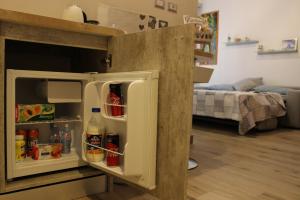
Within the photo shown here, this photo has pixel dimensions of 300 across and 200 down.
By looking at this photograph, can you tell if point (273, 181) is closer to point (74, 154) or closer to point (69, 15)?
point (74, 154)

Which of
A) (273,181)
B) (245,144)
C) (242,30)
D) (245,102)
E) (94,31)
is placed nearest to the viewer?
(94,31)

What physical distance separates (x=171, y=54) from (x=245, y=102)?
2.53 m

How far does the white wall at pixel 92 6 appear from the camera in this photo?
1547 mm

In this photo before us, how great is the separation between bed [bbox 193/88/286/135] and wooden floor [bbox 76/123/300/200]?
0.71ft

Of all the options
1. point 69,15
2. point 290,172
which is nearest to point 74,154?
point 69,15

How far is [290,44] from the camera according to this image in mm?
4672

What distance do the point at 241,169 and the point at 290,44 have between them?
344cm

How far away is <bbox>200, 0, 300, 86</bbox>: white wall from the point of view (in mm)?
4699

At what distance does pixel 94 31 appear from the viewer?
1.30 meters

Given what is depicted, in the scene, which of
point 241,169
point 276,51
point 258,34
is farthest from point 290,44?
point 241,169

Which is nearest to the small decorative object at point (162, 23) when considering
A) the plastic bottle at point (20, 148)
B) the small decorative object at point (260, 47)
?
the plastic bottle at point (20, 148)

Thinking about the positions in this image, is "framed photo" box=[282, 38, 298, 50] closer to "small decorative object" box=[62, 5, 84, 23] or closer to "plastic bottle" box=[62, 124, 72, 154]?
"small decorative object" box=[62, 5, 84, 23]

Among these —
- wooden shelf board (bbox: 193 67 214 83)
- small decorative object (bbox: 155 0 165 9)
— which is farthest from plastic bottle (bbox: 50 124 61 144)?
small decorative object (bbox: 155 0 165 9)

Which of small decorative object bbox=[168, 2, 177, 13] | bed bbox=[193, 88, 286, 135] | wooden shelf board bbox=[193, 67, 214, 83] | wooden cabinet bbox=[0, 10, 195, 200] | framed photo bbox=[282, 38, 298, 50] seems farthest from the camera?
framed photo bbox=[282, 38, 298, 50]
